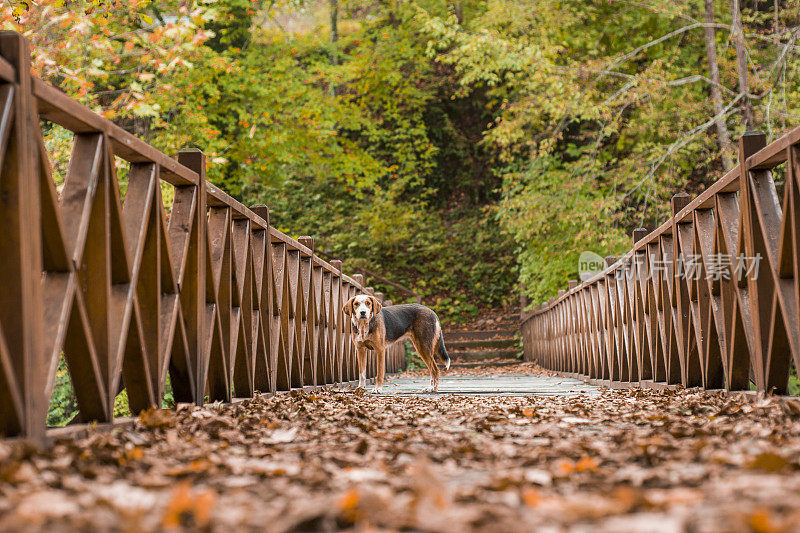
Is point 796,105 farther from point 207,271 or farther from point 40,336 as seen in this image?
point 40,336

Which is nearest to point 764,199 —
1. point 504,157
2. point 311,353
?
point 311,353

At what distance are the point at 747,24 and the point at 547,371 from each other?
29.7 ft

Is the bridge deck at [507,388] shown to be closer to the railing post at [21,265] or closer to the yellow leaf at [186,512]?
the railing post at [21,265]

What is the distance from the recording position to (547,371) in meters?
13.5

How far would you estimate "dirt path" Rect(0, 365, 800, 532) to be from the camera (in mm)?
1398

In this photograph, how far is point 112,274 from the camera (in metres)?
3.08

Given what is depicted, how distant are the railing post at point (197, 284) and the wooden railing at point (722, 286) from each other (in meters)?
2.92

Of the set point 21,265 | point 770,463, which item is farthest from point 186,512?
point 770,463

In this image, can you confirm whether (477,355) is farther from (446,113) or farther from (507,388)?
(446,113)

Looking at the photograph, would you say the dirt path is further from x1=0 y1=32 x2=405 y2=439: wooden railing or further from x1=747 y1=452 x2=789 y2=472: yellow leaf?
x1=0 y1=32 x2=405 y2=439: wooden railing

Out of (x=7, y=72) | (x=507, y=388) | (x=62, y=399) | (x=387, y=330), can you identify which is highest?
(x=7, y=72)

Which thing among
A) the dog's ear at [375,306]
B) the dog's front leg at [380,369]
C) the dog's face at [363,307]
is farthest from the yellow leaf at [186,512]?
the dog's ear at [375,306]

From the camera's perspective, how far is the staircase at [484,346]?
1688cm

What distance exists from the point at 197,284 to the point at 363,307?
409 cm
